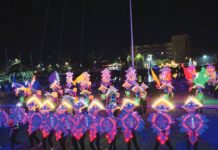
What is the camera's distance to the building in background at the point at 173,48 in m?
89.4

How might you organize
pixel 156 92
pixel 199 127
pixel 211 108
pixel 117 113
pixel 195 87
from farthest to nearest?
pixel 156 92, pixel 211 108, pixel 195 87, pixel 117 113, pixel 199 127

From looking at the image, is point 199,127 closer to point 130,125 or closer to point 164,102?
point 164,102

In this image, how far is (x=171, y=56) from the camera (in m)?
96.2

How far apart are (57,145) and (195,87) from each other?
818 centimetres

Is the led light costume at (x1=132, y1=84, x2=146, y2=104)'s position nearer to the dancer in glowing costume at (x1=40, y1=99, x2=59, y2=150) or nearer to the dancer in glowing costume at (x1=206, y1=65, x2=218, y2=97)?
the dancer in glowing costume at (x1=40, y1=99, x2=59, y2=150)

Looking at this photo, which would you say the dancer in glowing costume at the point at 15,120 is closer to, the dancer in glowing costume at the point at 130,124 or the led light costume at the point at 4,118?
the led light costume at the point at 4,118

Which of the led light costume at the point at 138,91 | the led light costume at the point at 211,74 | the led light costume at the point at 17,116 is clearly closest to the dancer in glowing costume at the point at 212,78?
the led light costume at the point at 211,74

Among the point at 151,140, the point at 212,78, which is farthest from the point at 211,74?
the point at 151,140

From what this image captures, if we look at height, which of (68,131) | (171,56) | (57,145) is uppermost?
(171,56)

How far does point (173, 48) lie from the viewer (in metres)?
90.5

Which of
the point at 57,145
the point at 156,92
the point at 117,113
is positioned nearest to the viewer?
the point at 117,113

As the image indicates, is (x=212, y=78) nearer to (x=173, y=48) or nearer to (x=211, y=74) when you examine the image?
(x=211, y=74)

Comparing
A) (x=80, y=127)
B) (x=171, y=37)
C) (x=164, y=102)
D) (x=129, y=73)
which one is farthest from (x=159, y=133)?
(x=171, y=37)

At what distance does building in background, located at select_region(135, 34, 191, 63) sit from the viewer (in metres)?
89.4
